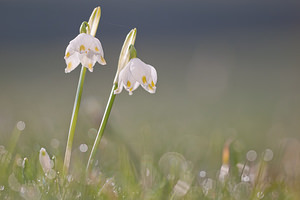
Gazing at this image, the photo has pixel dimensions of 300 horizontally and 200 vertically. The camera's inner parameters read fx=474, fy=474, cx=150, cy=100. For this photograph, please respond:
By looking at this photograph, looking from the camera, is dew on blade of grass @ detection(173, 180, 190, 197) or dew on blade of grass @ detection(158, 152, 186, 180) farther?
dew on blade of grass @ detection(158, 152, 186, 180)

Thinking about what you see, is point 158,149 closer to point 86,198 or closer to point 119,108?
point 86,198

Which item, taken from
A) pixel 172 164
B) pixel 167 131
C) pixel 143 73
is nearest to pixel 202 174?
pixel 172 164

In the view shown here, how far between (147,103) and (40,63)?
1.95 m

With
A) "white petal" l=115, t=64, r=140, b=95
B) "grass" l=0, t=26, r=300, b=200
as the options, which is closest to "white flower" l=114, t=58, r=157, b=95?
"white petal" l=115, t=64, r=140, b=95

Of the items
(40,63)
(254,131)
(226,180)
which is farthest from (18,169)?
(40,63)

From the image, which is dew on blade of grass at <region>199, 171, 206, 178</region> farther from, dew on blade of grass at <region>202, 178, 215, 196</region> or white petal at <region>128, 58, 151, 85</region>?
white petal at <region>128, 58, 151, 85</region>

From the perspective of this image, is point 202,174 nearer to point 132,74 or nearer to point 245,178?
point 245,178

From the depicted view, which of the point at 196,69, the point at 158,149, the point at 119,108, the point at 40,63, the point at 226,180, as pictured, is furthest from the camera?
the point at 40,63

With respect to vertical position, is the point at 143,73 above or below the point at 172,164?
above

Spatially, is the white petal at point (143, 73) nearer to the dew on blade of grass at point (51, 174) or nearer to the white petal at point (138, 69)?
the white petal at point (138, 69)

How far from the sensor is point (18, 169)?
1.11 m

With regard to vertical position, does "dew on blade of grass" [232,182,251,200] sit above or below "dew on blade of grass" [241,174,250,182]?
below

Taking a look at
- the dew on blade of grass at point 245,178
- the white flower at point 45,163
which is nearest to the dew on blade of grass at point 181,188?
the dew on blade of grass at point 245,178

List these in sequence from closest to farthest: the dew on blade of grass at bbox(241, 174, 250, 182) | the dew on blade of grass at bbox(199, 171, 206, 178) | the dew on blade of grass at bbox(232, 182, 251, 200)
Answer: the dew on blade of grass at bbox(232, 182, 251, 200), the dew on blade of grass at bbox(241, 174, 250, 182), the dew on blade of grass at bbox(199, 171, 206, 178)
